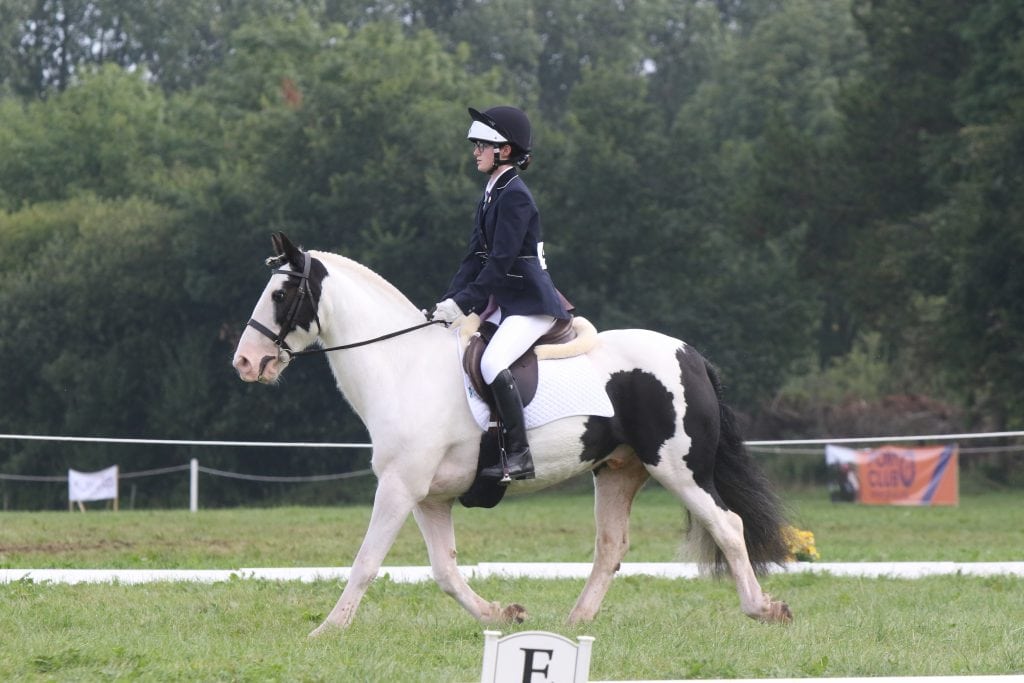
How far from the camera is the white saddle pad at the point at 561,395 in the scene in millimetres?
8695

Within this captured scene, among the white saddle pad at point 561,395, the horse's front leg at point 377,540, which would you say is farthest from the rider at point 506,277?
the horse's front leg at point 377,540

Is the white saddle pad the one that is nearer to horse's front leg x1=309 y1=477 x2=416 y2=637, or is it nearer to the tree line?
horse's front leg x1=309 y1=477 x2=416 y2=637

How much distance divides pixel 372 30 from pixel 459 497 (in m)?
48.3

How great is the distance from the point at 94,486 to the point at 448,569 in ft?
77.2

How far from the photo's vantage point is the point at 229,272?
45.3 m

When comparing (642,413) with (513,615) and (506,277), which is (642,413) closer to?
(506,277)

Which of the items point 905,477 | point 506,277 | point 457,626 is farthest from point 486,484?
point 905,477

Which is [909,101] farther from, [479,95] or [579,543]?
[579,543]

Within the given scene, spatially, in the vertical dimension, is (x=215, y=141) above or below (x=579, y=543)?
above

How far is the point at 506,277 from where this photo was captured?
8867 millimetres

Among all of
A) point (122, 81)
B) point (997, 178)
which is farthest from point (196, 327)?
point (997, 178)

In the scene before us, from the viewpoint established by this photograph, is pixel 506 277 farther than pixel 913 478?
No

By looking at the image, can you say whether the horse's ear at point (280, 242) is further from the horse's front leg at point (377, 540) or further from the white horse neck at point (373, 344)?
the horse's front leg at point (377, 540)

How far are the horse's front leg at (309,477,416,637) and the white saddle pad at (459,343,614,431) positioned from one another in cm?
58
